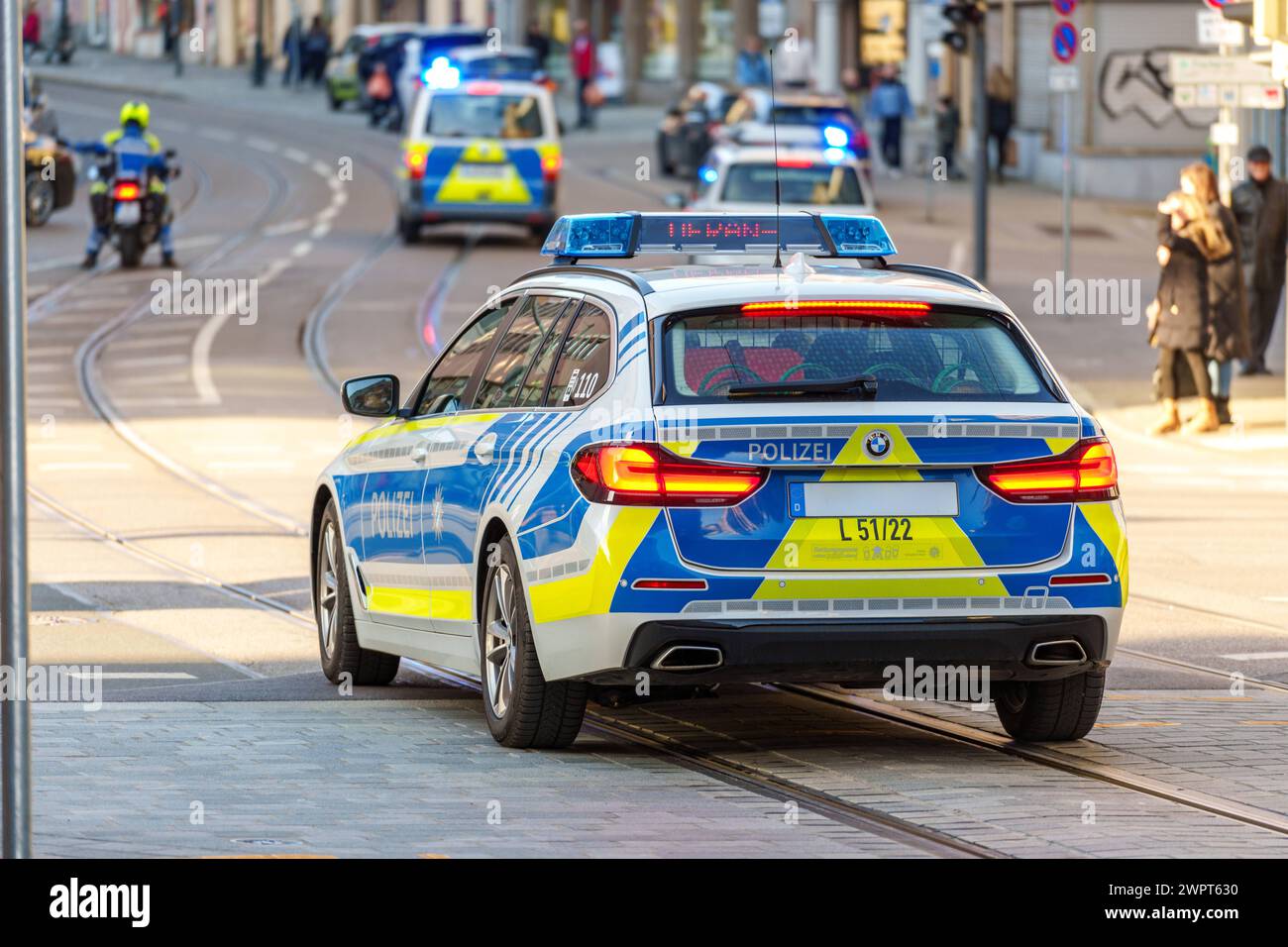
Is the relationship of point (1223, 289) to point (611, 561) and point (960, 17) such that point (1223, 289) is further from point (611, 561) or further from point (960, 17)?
point (611, 561)

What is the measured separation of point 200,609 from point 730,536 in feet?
16.6

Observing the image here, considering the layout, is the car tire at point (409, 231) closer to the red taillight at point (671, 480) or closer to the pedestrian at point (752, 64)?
the pedestrian at point (752, 64)

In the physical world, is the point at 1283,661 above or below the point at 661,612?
below

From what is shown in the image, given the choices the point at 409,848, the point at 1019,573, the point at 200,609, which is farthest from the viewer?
the point at 200,609

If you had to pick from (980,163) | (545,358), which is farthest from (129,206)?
(545,358)

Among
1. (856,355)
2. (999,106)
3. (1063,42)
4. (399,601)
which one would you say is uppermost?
(1063,42)

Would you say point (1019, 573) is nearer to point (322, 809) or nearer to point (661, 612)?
point (661, 612)

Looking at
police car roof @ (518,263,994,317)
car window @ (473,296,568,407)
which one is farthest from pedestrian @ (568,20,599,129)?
police car roof @ (518,263,994,317)

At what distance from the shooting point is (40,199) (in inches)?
1496

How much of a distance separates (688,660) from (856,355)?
1.04 m

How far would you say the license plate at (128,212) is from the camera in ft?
103
